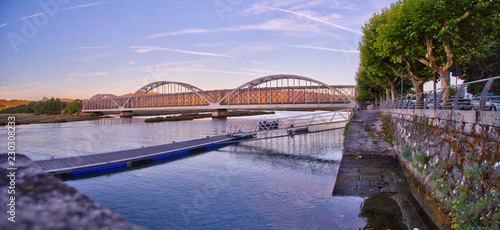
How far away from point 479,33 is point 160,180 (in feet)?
58.7

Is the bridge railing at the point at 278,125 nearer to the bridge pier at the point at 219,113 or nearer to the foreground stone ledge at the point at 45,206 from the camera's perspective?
the foreground stone ledge at the point at 45,206

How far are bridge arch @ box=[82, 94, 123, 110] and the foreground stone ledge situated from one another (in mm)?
155456

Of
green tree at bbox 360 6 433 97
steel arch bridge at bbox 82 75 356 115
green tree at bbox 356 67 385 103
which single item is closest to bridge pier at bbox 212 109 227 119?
steel arch bridge at bbox 82 75 356 115

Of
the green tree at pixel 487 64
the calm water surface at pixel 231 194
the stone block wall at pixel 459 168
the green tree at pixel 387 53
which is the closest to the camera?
the stone block wall at pixel 459 168

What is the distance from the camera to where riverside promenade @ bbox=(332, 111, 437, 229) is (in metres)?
8.71

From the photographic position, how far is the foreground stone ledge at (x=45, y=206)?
46.7 inches

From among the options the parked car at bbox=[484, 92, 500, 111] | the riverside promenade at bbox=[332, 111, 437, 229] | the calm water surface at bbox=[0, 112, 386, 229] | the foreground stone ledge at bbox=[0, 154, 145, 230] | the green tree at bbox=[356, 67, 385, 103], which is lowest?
the calm water surface at bbox=[0, 112, 386, 229]

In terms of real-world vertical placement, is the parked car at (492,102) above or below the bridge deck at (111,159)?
above

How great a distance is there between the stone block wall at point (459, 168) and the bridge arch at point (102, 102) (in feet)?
495

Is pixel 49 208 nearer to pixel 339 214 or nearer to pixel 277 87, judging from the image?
pixel 339 214

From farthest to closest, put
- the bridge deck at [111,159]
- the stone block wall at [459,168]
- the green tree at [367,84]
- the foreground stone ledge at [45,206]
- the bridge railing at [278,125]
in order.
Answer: the green tree at [367,84] → the bridge railing at [278,125] → the bridge deck at [111,159] → the stone block wall at [459,168] → the foreground stone ledge at [45,206]

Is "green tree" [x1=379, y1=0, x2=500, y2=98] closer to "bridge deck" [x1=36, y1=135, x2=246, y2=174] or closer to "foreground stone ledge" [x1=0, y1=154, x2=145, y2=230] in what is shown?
"bridge deck" [x1=36, y1=135, x2=246, y2=174]

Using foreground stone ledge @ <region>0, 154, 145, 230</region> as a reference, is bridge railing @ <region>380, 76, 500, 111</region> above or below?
above

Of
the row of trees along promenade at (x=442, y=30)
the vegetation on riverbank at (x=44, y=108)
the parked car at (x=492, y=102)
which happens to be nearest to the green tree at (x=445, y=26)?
the row of trees along promenade at (x=442, y=30)
